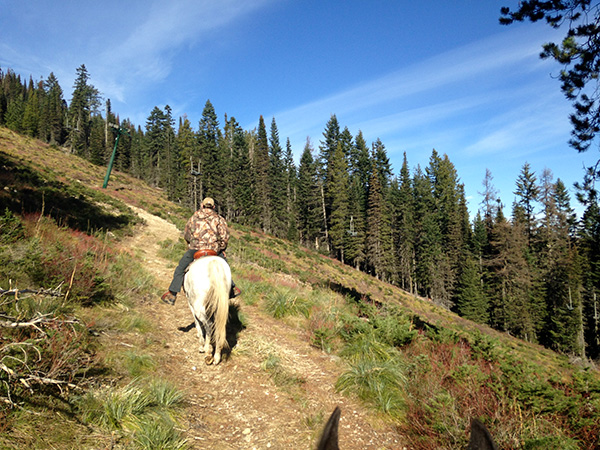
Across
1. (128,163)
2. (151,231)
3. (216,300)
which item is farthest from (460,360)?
(128,163)

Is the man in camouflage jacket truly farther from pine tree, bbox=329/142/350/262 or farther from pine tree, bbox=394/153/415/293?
pine tree, bbox=394/153/415/293

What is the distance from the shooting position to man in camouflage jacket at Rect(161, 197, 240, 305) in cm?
578

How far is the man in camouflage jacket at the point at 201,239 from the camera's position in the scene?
578 cm

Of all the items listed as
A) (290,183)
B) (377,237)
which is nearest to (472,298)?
(377,237)

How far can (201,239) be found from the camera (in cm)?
582

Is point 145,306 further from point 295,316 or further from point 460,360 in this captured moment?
point 460,360

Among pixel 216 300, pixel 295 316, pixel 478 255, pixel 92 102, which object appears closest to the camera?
pixel 216 300

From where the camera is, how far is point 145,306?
266 inches

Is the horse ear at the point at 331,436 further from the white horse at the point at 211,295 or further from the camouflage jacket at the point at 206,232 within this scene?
the camouflage jacket at the point at 206,232

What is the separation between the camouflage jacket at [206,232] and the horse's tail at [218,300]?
2.55ft

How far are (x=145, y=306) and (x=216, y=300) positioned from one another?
8.89 ft

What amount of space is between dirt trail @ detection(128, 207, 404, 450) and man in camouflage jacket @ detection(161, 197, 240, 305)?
38.8 inches

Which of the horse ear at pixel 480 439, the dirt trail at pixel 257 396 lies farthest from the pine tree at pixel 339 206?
the horse ear at pixel 480 439

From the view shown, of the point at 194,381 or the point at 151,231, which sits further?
the point at 151,231
